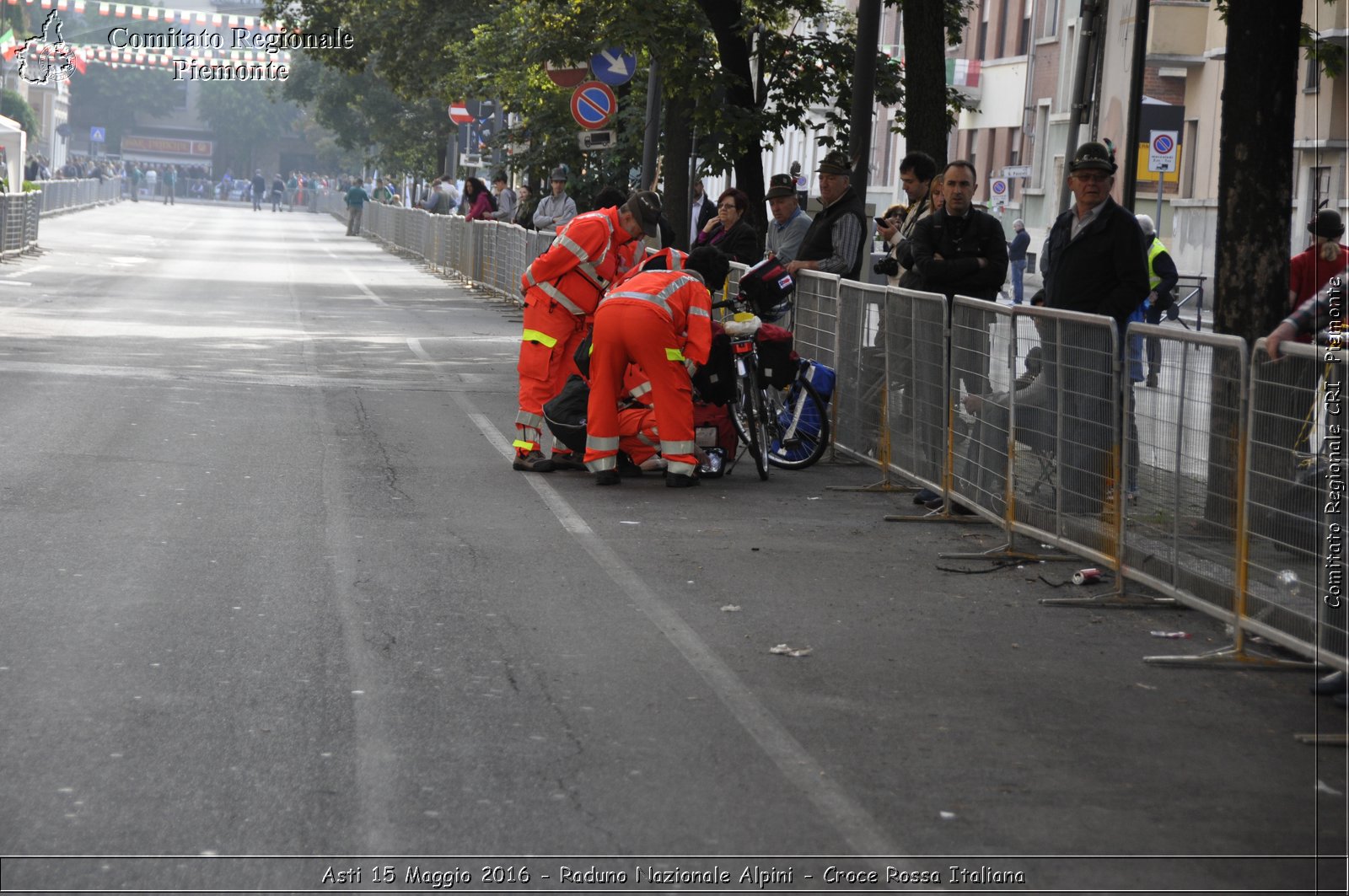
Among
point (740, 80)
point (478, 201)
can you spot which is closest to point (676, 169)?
point (740, 80)

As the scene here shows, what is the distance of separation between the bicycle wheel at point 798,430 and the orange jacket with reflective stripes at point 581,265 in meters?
1.43

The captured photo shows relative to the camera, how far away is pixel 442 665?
6906 millimetres

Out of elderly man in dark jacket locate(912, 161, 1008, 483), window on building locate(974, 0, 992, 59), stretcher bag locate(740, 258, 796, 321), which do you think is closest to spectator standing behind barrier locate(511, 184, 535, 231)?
stretcher bag locate(740, 258, 796, 321)

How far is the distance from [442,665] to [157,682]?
95cm

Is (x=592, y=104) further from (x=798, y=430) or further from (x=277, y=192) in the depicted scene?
(x=277, y=192)

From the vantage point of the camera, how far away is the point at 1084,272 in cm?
1017

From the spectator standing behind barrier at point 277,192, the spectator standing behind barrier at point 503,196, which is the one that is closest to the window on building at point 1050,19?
the spectator standing behind barrier at point 503,196

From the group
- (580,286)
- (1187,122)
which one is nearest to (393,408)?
→ (580,286)

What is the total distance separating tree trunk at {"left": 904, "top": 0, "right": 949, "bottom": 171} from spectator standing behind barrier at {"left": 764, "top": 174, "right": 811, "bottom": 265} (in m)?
2.17

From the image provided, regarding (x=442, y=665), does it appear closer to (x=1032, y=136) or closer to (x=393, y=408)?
(x=393, y=408)

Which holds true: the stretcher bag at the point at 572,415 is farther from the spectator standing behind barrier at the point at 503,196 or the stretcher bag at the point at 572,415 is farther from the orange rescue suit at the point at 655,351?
the spectator standing behind barrier at the point at 503,196

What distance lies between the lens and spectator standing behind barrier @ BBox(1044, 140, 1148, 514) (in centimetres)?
907

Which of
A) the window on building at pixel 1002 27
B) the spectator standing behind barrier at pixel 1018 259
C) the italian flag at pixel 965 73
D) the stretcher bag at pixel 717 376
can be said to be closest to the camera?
the stretcher bag at pixel 717 376

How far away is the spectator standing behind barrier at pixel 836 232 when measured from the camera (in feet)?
45.1
